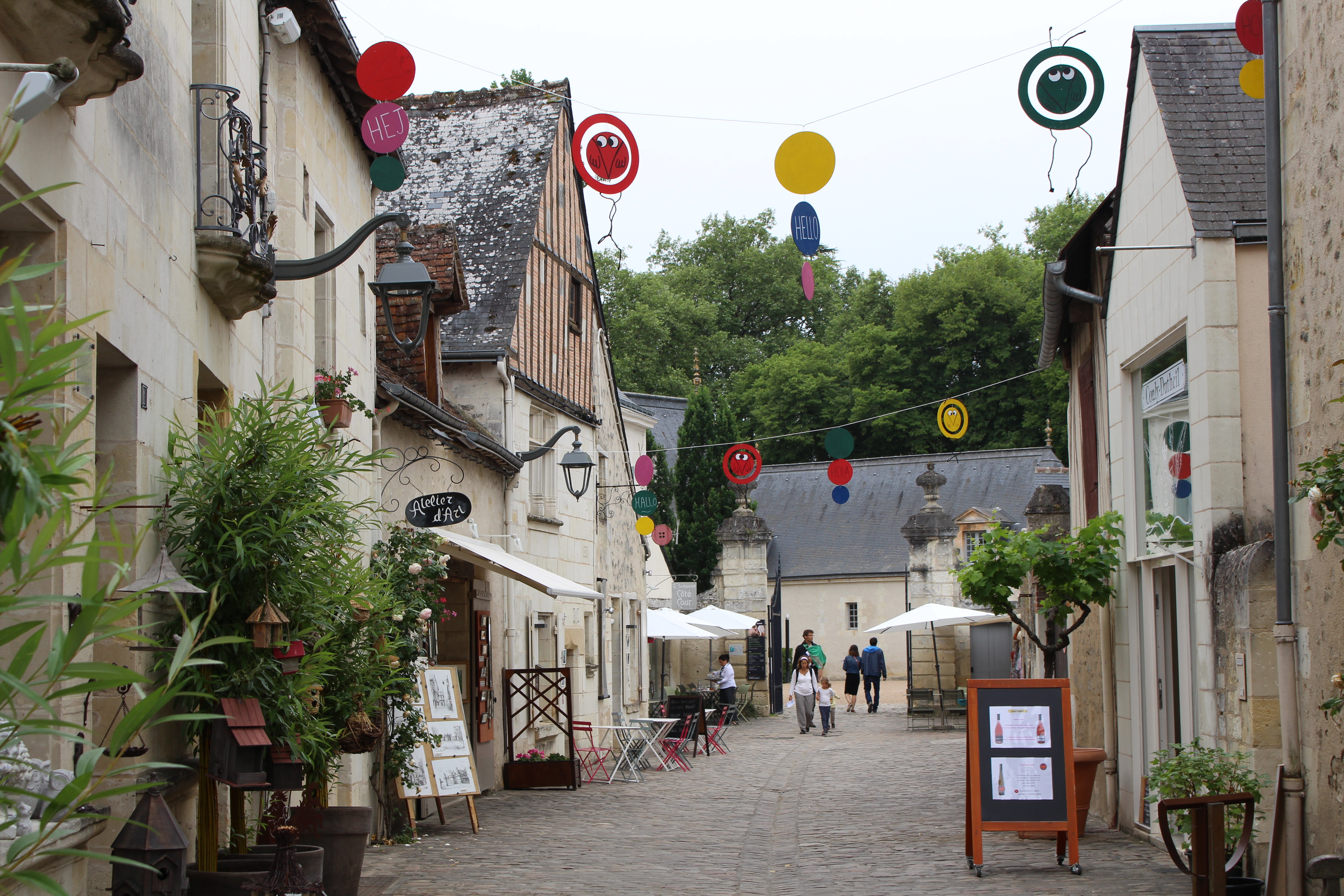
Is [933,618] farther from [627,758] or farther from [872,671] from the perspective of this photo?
[627,758]

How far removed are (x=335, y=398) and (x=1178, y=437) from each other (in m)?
5.59

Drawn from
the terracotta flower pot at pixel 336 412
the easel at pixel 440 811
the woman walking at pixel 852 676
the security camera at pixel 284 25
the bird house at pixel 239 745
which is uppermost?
the security camera at pixel 284 25

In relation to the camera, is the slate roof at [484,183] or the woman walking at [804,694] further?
the woman walking at [804,694]

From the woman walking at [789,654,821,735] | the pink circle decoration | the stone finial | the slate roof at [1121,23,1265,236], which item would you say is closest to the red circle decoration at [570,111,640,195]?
the pink circle decoration

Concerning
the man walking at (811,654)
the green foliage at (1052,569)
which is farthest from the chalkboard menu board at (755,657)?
the green foliage at (1052,569)

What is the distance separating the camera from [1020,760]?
8.47m

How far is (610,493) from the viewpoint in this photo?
1959cm

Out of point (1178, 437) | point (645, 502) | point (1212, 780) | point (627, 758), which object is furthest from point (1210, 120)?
point (645, 502)

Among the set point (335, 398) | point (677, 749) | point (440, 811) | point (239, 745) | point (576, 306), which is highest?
point (576, 306)

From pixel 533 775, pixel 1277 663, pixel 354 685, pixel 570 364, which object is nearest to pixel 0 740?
pixel 354 685

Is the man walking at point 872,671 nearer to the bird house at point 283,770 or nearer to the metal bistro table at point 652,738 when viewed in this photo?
the metal bistro table at point 652,738

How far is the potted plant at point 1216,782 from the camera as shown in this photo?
6734 millimetres

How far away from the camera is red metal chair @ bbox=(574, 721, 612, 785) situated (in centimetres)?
1510

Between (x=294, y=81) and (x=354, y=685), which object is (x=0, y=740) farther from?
(x=294, y=81)
